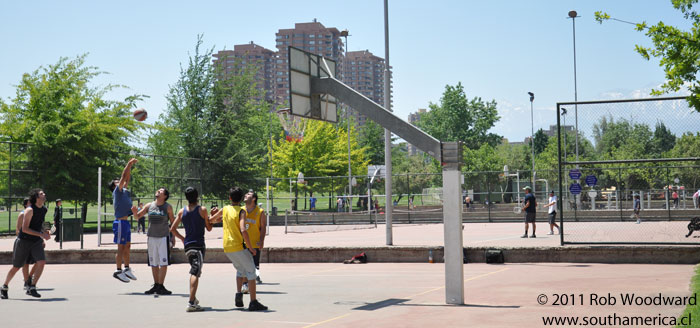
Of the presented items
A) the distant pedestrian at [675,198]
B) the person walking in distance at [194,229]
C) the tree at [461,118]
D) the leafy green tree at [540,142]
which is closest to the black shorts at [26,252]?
the person walking in distance at [194,229]

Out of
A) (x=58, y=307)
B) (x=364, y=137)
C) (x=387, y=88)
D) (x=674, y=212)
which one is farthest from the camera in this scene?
(x=364, y=137)

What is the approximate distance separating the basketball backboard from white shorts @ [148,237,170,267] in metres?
3.08

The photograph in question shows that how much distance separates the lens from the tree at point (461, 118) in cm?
10706

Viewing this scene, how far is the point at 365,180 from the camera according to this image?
6234cm

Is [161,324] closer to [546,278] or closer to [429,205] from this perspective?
[546,278]

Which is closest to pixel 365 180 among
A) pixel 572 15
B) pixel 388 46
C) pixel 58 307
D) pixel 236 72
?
pixel 236 72

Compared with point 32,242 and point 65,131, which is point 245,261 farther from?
point 65,131

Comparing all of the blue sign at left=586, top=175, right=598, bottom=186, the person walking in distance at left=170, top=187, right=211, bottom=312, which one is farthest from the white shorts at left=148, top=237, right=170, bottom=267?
the blue sign at left=586, top=175, right=598, bottom=186

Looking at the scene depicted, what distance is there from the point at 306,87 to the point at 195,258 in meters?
3.68

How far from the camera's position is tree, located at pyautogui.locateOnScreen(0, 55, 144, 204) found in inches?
1307

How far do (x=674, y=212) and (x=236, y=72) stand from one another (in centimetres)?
3109

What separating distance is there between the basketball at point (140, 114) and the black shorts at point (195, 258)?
14.0 m

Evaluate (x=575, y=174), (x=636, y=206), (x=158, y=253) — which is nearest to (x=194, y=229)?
(x=158, y=253)

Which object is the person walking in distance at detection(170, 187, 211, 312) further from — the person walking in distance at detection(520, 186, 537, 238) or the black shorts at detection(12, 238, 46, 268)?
the person walking in distance at detection(520, 186, 537, 238)
